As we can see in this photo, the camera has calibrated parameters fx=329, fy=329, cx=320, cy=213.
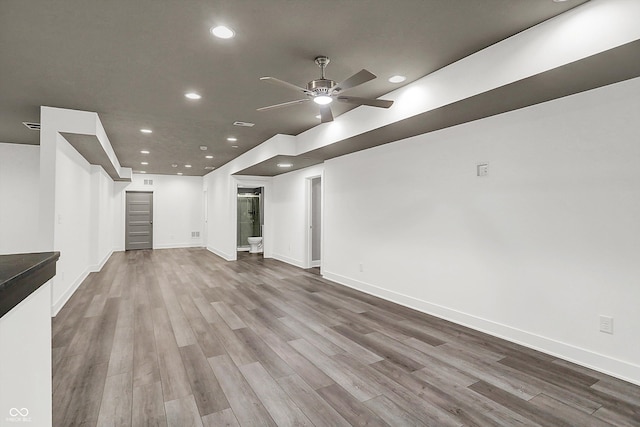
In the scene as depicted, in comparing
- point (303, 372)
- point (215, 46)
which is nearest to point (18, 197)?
point (215, 46)

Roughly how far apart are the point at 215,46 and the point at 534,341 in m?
3.87

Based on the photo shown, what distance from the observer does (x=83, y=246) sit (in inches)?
243

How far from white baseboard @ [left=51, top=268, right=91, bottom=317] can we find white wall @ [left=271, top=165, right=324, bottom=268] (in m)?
4.13

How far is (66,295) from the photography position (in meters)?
4.76

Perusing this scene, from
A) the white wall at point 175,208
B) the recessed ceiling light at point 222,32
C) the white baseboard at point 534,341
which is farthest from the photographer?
the white wall at point 175,208

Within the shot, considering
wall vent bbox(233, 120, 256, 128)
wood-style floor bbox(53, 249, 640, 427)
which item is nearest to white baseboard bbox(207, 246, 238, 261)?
wood-style floor bbox(53, 249, 640, 427)

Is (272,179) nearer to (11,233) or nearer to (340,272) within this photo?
(340,272)

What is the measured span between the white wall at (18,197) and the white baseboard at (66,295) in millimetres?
1299

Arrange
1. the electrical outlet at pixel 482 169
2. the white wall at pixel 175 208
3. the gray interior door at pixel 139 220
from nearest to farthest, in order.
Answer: the electrical outlet at pixel 482 169 < the gray interior door at pixel 139 220 < the white wall at pixel 175 208


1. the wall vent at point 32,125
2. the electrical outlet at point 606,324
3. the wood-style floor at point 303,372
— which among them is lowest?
the wood-style floor at point 303,372

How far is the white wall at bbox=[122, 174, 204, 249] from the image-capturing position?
36.0 feet

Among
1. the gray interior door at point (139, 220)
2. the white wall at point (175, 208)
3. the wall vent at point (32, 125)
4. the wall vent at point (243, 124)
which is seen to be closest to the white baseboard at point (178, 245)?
the white wall at point (175, 208)

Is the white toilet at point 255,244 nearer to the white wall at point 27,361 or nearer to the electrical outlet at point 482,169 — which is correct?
the electrical outlet at point 482,169

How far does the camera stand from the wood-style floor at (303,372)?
2129 millimetres
